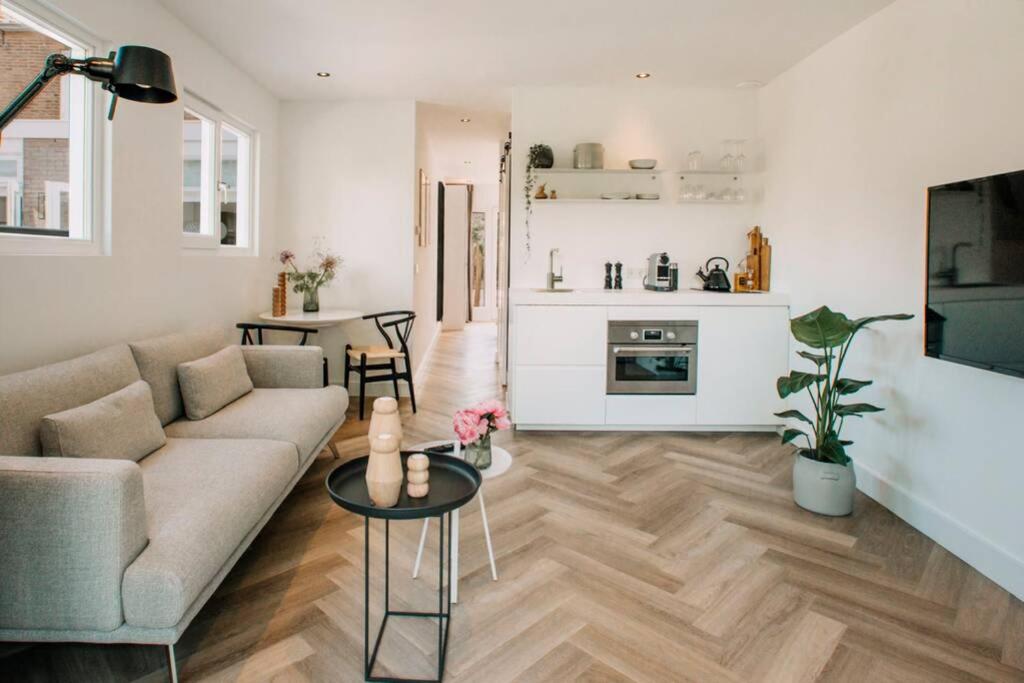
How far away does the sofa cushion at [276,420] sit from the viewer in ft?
9.07

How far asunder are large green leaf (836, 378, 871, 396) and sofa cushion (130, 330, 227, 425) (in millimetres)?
3194

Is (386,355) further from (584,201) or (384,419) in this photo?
(384,419)

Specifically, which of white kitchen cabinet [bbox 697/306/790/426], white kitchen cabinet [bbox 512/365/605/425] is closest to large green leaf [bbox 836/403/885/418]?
white kitchen cabinet [bbox 697/306/790/426]

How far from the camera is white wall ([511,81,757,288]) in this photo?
4.77 m

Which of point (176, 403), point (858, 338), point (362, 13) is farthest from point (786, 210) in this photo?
point (176, 403)

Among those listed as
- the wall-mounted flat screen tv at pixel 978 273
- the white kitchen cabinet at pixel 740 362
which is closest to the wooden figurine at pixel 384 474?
the wall-mounted flat screen tv at pixel 978 273

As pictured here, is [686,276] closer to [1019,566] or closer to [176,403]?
[1019,566]

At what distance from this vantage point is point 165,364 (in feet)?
9.41

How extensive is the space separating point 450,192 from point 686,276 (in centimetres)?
584

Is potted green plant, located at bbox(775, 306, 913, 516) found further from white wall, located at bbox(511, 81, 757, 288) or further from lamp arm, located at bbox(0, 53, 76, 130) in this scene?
lamp arm, located at bbox(0, 53, 76, 130)

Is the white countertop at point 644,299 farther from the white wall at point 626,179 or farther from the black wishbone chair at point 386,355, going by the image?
the black wishbone chair at point 386,355

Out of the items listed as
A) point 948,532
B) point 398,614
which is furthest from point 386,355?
point 948,532

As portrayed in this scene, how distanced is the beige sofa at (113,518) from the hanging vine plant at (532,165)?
9.43 ft

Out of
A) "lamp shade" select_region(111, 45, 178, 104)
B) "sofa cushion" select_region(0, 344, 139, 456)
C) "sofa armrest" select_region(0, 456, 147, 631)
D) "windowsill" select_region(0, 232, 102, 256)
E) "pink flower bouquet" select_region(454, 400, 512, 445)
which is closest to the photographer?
"sofa armrest" select_region(0, 456, 147, 631)
